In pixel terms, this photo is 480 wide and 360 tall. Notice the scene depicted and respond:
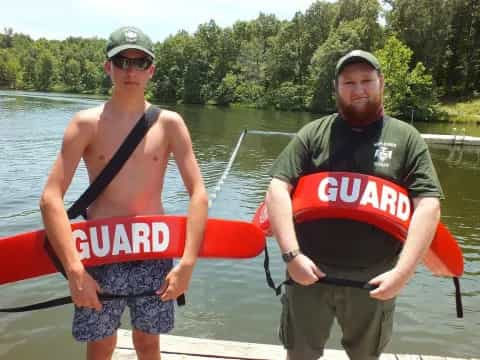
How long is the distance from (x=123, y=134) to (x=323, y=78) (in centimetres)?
4751

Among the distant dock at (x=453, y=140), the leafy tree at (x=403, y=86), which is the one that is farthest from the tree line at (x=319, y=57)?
the distant dock at (x=453, y=140)

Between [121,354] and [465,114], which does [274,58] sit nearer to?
[465,114]

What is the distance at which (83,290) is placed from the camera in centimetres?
193

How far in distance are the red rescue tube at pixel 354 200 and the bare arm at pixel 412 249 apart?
3.1 inches

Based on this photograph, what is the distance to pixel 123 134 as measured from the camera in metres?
2.10

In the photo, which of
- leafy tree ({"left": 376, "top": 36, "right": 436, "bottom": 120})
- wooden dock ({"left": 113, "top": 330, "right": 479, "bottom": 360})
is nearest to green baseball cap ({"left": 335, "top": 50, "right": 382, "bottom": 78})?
wooden dock ({"left": 113, "top": 330, "right": 479, "bottom": 360})

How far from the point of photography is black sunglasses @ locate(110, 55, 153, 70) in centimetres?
204

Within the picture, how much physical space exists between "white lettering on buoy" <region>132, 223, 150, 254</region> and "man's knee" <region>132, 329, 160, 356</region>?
392mm

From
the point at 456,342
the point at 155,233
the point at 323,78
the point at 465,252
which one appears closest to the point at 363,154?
the point at 155,233

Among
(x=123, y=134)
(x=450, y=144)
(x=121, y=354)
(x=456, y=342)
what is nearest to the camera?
(x=123, y=134)

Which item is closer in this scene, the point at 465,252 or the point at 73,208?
the point at 73,208

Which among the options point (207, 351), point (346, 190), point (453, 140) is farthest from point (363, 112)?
point (453, 140)

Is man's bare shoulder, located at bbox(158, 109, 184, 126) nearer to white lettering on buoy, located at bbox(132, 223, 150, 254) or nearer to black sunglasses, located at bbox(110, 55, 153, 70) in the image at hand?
black sunglasses, located at bbox(110, 55, 153, 70)

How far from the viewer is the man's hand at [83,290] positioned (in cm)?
192
